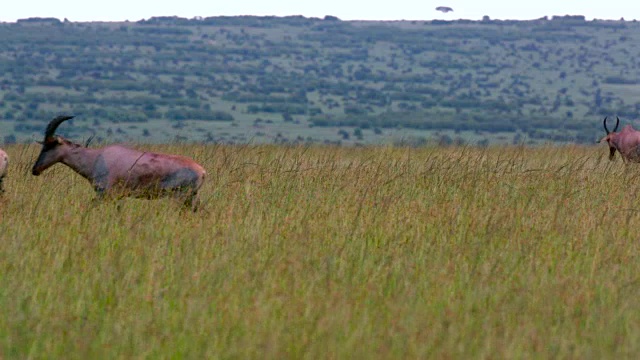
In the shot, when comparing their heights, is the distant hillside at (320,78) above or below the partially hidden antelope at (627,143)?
below

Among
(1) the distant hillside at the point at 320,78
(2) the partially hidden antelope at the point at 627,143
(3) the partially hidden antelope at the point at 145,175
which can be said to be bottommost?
(1) the distant hillside at the point at 320,78

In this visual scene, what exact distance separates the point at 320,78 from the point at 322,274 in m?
107

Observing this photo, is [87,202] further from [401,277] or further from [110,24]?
[110,24]

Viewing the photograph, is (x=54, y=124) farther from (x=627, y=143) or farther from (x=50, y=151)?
(x=627, y=143)

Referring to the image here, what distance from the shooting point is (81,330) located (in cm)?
579

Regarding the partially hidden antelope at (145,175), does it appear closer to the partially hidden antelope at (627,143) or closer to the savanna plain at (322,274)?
the savanna plain at (322,274)

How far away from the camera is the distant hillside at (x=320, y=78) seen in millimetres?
78375

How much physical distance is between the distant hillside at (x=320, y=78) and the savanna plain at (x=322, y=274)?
50.0 meters

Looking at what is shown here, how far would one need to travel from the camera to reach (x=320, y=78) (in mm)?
113750

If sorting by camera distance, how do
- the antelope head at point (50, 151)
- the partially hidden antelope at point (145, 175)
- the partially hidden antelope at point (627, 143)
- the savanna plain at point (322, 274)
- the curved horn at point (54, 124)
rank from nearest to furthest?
the savanna plain at point (322, 274) < the partially hidden antelope at point (145, 175) < the curved horn at point (54, 124) < the antelope head at point (50, 151) < the partially hidden antelope at point (627, 143)

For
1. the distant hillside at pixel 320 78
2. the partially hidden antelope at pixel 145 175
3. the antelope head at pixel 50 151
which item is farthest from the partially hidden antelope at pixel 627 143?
the distant hillside at pixel 320 78

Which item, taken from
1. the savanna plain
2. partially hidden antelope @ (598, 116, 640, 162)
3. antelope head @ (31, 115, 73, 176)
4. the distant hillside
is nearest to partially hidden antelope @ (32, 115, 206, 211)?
the savanna plain

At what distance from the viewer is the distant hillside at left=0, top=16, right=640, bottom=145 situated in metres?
78.4

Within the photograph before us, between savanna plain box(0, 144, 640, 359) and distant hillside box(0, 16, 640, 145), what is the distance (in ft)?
164
